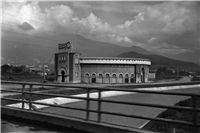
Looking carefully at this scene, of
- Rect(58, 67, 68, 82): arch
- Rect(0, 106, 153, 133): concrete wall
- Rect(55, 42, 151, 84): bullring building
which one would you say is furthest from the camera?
Rect(58, 67, 68, 82): arch

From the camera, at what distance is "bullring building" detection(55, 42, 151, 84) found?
51.0 metres

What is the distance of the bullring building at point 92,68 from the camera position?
51.0 metres

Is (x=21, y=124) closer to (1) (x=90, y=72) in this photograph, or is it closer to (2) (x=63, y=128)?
(2) (x=63, y=128)

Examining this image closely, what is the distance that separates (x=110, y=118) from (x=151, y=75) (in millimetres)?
87751

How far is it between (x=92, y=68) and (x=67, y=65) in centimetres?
683

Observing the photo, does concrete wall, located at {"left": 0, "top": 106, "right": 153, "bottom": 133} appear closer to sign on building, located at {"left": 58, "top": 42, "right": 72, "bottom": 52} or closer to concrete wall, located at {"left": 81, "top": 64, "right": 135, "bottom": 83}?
sign on building, located at {"left": 58, "top": 42, "right": 72, "bottom": 52}

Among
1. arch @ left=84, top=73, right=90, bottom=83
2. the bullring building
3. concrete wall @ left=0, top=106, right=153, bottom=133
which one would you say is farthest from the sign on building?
concrete wall @ left=0, top=106, right=153, bottom=133

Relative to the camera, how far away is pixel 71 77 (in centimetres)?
5041

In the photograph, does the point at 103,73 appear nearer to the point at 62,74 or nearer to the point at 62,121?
the point at 62,74

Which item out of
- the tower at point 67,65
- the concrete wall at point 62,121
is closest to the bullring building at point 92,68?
the tower at point 67,65

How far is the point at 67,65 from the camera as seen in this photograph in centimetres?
5097

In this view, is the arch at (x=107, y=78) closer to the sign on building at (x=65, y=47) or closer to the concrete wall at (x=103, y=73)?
the concrete wall at (x=103, y=73)

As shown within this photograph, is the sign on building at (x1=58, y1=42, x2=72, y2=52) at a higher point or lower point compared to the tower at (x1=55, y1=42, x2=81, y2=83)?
higher

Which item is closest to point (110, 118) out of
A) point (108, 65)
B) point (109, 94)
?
point (109, 94)
